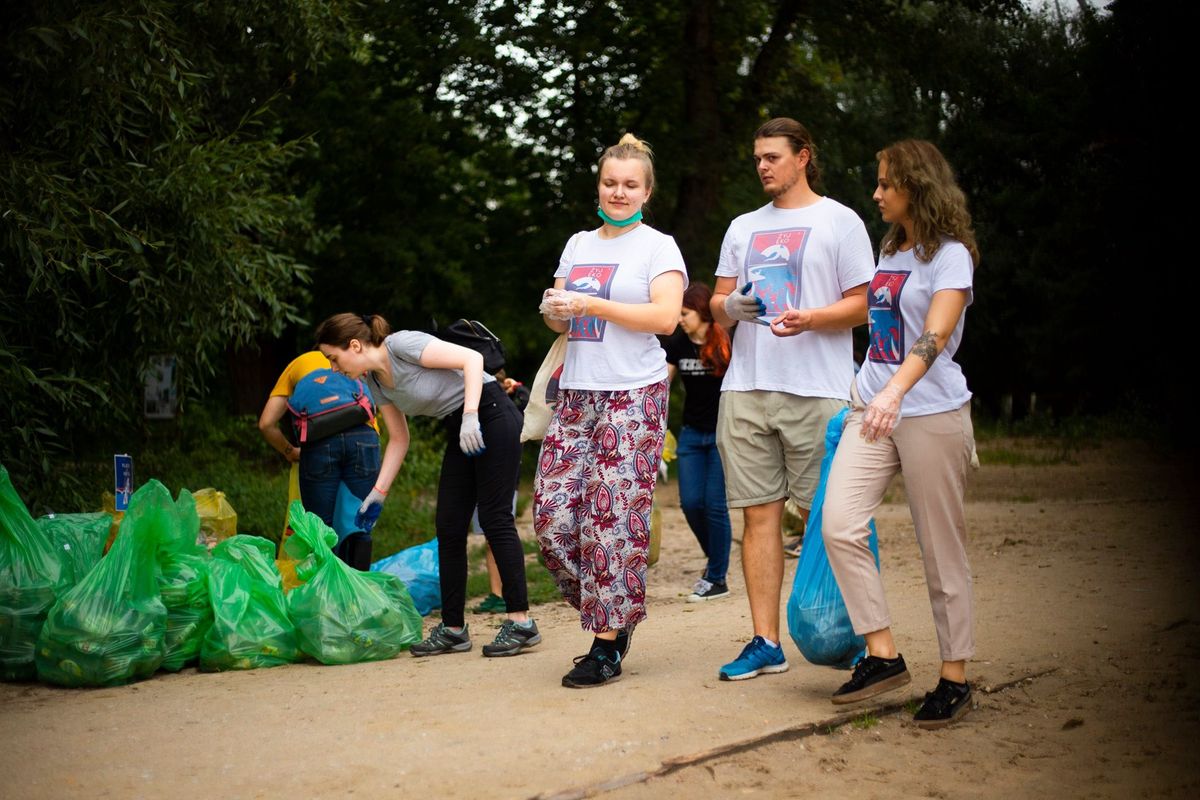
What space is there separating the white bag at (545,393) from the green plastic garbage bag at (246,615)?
4.60 feet

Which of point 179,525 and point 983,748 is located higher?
point 179,525

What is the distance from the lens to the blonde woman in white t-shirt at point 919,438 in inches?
171

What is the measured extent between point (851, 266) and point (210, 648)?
3.11 m

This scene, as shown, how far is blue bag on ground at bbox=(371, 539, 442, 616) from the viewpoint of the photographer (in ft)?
23.7

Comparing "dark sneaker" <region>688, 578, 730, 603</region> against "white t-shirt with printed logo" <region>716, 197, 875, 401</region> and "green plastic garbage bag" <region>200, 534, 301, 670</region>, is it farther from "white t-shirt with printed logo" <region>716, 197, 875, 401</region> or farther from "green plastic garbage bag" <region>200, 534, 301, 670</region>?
"white t-shirt with printed logo" <region>716, 197, 875, 401</region>

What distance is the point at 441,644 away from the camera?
5777 mm

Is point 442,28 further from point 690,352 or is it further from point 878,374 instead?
point 878,374

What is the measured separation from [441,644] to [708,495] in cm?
230

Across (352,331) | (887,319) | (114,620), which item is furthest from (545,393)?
(114,620)

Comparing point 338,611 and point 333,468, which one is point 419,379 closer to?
point 338,611

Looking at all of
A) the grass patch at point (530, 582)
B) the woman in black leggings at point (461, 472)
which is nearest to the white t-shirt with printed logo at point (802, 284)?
the woman in black leggings at point (461, 472)

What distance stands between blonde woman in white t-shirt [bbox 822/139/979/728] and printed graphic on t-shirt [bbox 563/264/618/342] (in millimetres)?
1004

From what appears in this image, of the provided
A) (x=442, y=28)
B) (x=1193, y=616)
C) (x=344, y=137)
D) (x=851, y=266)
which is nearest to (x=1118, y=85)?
Answer: (x=442, y=28)

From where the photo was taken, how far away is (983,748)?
13.7ft
